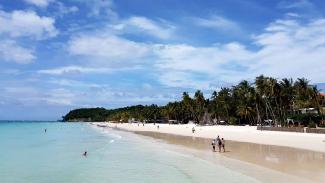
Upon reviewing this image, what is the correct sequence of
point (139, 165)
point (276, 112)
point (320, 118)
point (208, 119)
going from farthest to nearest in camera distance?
point (208, 119)
point (276, 112)
point (320, 118)
point (139, 165)

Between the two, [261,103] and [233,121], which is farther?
[233,121]

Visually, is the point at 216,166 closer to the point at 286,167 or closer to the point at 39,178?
the point at 286,167

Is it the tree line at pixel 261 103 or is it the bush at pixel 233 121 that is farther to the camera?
the bush at pixel 233 121

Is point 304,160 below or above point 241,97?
below

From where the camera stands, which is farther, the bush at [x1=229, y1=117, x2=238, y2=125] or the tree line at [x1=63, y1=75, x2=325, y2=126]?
the bush at [x1=229, y1=117, x2=238, y2=125]

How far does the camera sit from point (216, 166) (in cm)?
2542

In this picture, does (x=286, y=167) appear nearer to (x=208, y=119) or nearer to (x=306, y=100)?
(x=306, y=100)

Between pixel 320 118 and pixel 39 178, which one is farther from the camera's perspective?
pixel 320 118

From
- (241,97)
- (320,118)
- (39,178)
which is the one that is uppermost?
(241,97)

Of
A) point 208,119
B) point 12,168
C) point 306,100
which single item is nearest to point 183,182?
point 12,168

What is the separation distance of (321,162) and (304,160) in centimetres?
158

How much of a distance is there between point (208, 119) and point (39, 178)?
313ft

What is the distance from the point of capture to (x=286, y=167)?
75.7 feet

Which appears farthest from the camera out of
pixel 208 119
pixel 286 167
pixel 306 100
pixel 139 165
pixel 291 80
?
pixel 208 119
